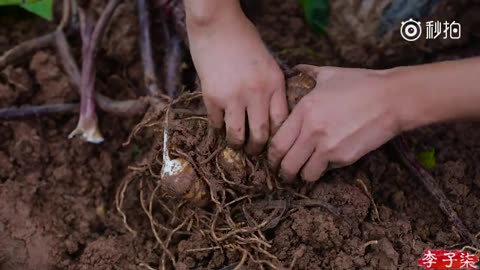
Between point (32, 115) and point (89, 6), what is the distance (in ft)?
1.13

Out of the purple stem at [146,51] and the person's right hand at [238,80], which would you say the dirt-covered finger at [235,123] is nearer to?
the person's right hand at [238,80]

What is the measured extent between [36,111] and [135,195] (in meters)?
0.34

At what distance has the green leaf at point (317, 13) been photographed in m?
1.88

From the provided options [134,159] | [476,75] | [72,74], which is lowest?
[134,159]

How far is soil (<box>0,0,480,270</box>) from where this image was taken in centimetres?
143

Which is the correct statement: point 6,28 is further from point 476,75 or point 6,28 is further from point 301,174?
point 476,75

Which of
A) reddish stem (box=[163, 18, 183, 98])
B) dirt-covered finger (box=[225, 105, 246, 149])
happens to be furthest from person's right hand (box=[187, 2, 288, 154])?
reddish stem (box=[163, 18, 183, 98])

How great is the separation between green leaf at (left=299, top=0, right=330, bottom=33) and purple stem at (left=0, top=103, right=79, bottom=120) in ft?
2.17

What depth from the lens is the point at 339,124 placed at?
130 centimetres

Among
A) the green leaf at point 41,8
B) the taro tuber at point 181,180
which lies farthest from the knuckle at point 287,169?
the green leaf at point 41,8

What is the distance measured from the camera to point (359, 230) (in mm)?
1439

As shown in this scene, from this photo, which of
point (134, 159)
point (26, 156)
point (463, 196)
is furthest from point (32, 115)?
point (463, 196)

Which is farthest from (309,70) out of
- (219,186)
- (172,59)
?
(172,59)

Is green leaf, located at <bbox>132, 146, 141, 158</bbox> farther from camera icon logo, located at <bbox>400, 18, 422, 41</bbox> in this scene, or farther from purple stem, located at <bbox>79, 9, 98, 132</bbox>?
camera icon logo, located at <bbox>400, 18, 422, 41</bbox>
